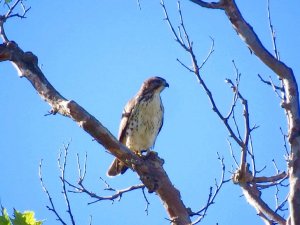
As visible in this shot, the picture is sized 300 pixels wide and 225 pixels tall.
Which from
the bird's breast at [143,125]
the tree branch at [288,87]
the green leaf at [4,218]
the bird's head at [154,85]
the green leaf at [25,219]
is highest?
the bird's head at [154,85]

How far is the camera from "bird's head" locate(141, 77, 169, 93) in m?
8.78

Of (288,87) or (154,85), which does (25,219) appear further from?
(154,85)

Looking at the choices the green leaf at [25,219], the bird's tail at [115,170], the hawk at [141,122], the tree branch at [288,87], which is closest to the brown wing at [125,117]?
the hawk at [141,122]

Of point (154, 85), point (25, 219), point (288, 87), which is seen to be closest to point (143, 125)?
point (154, 85)

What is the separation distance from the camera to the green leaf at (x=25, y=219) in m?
3.17

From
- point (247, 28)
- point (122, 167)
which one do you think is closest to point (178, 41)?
point (247, 28)

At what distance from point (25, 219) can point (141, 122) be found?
5.31 m

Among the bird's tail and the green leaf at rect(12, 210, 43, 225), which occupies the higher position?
the bird's tail

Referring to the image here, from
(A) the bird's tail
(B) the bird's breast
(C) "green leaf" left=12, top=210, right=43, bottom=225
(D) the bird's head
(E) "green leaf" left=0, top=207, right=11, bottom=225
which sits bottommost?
(E) "green leaf" left=0, top=207, right=11, bottom=225

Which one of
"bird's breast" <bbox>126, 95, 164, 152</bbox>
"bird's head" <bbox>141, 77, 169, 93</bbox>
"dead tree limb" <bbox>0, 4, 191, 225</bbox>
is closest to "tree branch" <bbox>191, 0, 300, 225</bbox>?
"dead tree limb" <bbox>0, 4, 191, 225</bbox>

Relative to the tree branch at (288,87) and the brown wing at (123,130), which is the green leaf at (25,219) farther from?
the brown wing at (123,130)

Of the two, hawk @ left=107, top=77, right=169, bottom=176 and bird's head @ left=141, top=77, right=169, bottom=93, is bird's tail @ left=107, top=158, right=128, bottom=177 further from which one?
bird's head @ left=141, top=77, right=169, bottom=93

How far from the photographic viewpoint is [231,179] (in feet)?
14.9

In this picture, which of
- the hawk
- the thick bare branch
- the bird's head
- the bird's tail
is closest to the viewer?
the thick bare branch
